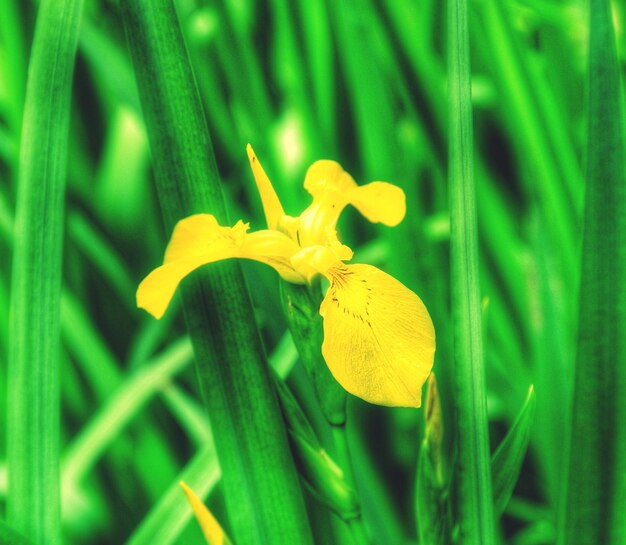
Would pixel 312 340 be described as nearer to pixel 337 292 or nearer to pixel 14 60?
pixel 337 292

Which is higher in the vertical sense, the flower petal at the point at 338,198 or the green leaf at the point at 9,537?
the flower petal at the point at 338,198

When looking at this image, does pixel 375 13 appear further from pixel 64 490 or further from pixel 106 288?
pixel 64 490

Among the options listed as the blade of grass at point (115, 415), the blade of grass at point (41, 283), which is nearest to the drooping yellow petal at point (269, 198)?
the blade of grass at point (41, 283)

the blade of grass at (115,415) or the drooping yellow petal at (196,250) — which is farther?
the blade of grass at (115,415)

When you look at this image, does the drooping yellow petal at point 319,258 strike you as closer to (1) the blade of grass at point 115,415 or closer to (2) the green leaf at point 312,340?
(2) the green leaf at point 312,340

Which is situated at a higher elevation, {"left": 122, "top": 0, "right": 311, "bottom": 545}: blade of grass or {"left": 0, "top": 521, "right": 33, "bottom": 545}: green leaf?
{"left": 122, "top": 0, "right": 311, "bottom": 545}: blade of grass

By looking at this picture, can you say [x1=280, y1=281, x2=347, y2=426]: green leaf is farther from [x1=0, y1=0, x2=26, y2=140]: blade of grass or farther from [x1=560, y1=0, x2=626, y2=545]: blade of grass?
[x1=0, y1=0, x2=26, y2=140]: blade of grass

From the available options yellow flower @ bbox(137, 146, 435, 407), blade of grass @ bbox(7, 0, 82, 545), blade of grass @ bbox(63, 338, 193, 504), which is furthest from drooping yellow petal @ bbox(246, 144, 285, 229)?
blade of grass @ bbox(63, 338, 193, 504)

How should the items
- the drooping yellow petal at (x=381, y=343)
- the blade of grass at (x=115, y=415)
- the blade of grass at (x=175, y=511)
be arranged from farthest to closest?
the blade of grass at (x=115, y=415), the blade of grass at (x=175, y=511), the drooping yellow petal at (x=381, y=343)
